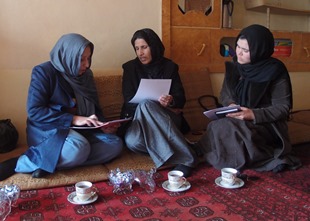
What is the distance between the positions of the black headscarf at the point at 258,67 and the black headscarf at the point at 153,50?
57cm

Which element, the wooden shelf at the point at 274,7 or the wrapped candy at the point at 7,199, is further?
the wooden shelf at the point at 274,7

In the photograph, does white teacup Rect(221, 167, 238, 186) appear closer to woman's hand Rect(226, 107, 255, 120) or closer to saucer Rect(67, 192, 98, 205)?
woman's hand Rect(226, 107, 255, 120)

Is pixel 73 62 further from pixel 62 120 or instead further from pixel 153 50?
pixel 153 50

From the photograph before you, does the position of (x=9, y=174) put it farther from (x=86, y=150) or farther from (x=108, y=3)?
(x=108, y=3)

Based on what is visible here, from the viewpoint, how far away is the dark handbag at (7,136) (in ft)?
6.53

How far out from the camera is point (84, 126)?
178 centimetres

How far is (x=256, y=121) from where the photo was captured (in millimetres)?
1841

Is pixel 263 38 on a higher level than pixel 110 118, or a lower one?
higher

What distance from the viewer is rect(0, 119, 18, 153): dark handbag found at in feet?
6.53

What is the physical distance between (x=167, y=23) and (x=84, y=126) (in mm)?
1251

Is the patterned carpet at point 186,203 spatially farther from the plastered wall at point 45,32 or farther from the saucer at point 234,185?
the plastered wall at point 45,32

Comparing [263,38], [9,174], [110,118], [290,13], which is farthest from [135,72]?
[290,13]

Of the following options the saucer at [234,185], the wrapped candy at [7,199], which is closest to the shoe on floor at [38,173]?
the wrapped candy at [7,199]

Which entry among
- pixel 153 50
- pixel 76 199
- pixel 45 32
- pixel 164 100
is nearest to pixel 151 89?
pixel 164 100
